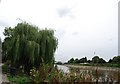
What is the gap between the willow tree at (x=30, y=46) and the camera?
52.1 feet

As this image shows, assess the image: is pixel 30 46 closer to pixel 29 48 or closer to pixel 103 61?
pixel 29 48

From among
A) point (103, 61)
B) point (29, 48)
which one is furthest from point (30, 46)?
point (103, 61)

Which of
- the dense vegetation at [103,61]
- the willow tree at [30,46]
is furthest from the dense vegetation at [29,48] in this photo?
the dense vegetation at [103,61]

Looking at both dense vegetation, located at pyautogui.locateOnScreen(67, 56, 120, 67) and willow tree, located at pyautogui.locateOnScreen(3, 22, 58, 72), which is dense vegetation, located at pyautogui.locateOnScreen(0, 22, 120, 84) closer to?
willow tree, located at pyautogui.locateOnScreen(3, 22, 58, 72)

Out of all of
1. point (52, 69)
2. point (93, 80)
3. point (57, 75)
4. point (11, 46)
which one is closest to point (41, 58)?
point (11, 46)

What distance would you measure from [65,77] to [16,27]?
9.52m

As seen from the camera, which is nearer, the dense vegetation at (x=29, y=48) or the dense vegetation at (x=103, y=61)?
the dense vegetation at (x=29, y=48)

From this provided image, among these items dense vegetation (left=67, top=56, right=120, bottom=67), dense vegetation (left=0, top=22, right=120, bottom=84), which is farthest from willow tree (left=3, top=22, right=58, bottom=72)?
dense vegetation (left=67, top=56, right=120, bottom=67)

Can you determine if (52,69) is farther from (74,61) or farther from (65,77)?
(74,61)

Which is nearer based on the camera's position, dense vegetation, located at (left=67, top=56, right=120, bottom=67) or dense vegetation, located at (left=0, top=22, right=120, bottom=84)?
dense vegetation, located at (left=0, top=22, right=120, bottom=84)

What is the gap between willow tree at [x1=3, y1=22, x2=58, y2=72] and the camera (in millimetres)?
15867

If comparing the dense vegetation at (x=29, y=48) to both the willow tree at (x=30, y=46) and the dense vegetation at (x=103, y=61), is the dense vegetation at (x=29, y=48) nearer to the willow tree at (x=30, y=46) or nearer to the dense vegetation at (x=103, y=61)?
the willow tree at (x=30, y=46)

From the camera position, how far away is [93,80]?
7688 millimetres

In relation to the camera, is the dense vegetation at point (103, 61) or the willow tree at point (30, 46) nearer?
the willow tree at point (30, 46)
